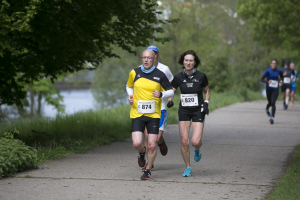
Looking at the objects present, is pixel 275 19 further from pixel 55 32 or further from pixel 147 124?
pixel 147 124

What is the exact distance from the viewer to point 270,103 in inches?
565

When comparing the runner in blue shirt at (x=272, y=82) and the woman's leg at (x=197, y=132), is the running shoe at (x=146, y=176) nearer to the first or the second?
the woman's leg at (x=197, y=132)

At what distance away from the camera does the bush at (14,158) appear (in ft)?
21.4

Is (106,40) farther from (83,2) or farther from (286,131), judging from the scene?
(286,131)

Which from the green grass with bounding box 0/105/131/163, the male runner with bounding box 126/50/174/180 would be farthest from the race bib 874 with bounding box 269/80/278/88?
the male runner with bounding box 126/50/174/180

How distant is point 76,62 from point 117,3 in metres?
1.99

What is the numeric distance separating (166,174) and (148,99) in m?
1.22

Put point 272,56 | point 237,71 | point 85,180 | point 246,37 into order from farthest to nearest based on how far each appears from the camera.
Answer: point 246,37
point 237,71
point 272,56
point 85,180

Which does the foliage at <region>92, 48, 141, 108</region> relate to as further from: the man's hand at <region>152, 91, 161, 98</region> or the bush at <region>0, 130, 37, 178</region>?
the man's hand at <region>152, 91, 161, 98</region>

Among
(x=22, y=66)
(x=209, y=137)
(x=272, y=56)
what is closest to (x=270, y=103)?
(x=209, y=137)

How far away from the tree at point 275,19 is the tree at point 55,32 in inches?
695

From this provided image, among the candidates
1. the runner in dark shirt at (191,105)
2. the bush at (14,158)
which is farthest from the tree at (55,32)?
the runner in dark shirt at (191,105)

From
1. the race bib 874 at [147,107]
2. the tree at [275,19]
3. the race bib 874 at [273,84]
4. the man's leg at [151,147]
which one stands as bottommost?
the man's leg at [151,147]

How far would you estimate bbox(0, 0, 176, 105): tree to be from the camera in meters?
7.90
